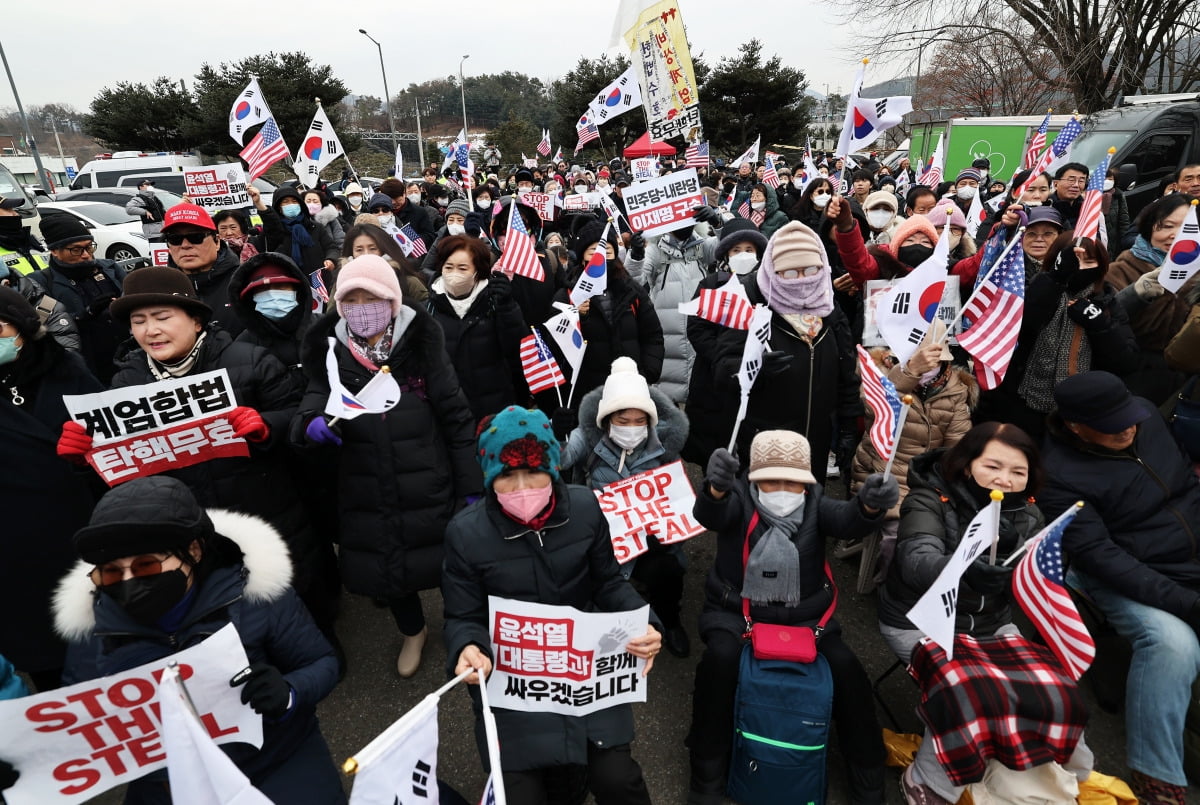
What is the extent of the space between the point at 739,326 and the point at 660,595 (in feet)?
5.10

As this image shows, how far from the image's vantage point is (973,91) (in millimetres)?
30109

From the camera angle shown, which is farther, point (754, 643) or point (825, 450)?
point (825, 450)

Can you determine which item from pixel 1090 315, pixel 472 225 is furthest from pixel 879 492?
pixel 472 225

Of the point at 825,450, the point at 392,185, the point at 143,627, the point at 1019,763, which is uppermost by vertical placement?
the point at 392,185

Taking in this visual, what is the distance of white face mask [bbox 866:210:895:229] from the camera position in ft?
20.4

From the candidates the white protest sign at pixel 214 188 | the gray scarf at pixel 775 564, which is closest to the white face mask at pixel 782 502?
the gray scarf at pixel 775 564

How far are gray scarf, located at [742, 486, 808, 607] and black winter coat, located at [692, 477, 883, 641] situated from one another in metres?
0.04

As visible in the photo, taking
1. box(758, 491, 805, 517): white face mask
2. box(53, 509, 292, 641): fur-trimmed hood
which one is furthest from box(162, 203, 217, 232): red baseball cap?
box(758, 491, 805, 517): white face mask

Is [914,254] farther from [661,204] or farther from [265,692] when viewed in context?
[265,692]

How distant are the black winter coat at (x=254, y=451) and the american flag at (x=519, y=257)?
2.00 metres

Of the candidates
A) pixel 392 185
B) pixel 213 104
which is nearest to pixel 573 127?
pixel 213 104

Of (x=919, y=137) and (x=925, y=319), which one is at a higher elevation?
(x=919, y=137)

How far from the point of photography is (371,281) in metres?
2.96

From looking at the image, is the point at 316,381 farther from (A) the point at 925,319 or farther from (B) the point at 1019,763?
(B) the point at 1019,763
